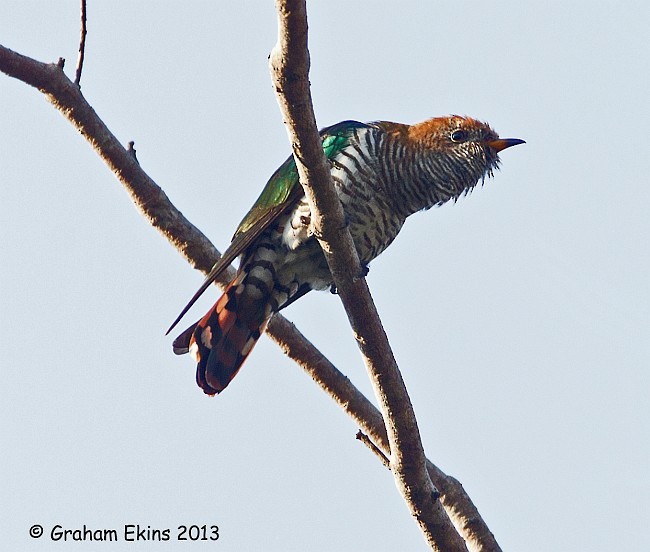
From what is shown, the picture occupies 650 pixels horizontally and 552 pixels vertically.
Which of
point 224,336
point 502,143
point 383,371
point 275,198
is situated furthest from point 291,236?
Result: point 502,143

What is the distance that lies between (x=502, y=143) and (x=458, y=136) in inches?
11.3

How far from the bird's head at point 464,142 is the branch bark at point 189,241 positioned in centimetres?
135

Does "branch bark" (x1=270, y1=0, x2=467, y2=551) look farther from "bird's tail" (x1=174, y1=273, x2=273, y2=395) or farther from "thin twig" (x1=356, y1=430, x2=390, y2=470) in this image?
"bird's tail" (x1=174, y1=273, x2=273, y2=395)

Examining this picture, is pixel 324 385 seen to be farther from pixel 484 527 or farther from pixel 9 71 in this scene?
pixel 9 71

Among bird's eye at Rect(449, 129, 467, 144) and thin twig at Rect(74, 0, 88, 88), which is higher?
thin twig at Rect(74, 0, 88, 88)

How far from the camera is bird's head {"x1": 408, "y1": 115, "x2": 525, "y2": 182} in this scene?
5.68 m

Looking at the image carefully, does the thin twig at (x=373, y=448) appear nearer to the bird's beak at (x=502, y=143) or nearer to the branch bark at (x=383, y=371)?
the branch bark at (x=383, y=371)

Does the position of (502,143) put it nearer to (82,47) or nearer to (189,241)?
(189,241)

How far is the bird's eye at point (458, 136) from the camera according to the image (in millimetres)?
5773

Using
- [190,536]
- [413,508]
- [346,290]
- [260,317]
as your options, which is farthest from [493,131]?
[190,536]

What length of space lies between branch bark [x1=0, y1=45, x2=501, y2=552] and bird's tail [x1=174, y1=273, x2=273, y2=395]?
6.5 inches

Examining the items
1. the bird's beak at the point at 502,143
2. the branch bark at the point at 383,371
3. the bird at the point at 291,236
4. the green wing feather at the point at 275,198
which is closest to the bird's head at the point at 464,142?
the bird's beak at the point at 502,143

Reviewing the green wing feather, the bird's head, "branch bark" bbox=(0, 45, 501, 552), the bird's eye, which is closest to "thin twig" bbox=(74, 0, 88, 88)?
"branch bark" bbox=(0, 45, 501, 552)

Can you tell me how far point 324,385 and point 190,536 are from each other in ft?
5.74
